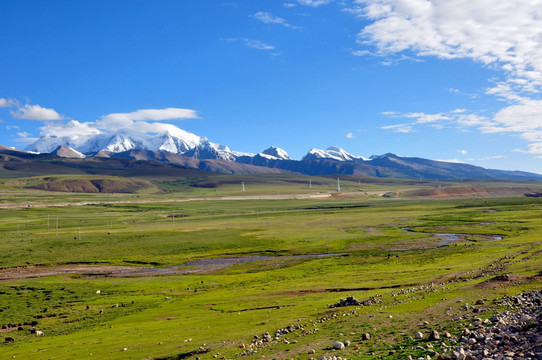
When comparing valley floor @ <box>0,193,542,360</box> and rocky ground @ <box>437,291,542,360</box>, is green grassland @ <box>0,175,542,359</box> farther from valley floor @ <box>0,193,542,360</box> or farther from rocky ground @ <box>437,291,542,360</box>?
rocky ground @ <box>437,291,542,360</box>

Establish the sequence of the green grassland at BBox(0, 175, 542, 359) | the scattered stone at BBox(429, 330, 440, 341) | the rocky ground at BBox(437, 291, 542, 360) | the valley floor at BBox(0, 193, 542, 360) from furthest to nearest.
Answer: the green grassland at BBox(0, 175, 542, 359), the valley floor at BBox(0, 193, 542, 360), the scattered stone at BBox(429, 330, 440, 341), the rocky ground at BBox(437, 291, 542, 360)

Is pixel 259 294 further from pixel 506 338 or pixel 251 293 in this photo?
pixel 506 338

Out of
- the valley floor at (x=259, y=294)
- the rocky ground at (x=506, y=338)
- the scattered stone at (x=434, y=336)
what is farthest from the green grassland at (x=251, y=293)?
the rocky ground at (x=506, y=338)

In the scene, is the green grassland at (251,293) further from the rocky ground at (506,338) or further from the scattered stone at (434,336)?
the rocky ground at (506,338)

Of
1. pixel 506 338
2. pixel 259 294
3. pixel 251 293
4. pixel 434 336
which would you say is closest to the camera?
pixel 506 338

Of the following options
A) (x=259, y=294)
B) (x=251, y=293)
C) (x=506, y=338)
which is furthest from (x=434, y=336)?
(x=251, y=293)

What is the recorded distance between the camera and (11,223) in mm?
175000

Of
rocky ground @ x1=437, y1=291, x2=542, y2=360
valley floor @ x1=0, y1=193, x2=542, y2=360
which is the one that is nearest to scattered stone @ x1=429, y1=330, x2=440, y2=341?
valley floor @ x1=0, y1=193, x2=542, y2=360

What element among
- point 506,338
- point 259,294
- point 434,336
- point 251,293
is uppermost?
point 506,338

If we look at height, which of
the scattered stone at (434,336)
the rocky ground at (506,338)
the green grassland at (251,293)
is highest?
the rocky ground at (506,338)

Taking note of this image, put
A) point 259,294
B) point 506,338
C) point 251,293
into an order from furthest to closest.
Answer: point 251,293 → point 259,294 → point 506,338

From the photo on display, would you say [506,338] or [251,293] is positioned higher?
[506,338]

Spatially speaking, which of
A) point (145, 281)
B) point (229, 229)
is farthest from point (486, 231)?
point (145, 281)

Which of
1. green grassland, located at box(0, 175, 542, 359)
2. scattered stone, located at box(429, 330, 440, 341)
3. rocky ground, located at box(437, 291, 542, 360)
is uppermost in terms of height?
rocky ground, located at box(437, 291, 542, 360)
